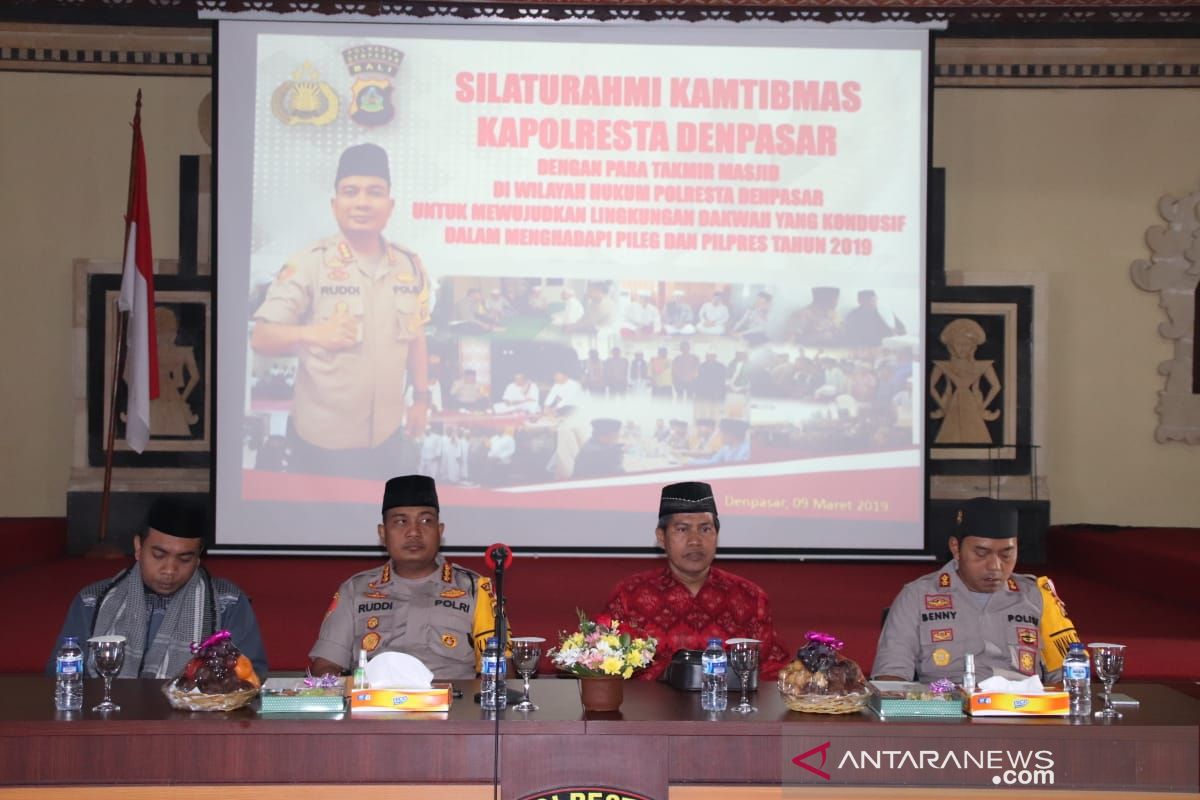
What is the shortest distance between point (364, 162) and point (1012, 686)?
4.23 meters

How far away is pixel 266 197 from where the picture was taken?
5.71 m

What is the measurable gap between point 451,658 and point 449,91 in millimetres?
3351

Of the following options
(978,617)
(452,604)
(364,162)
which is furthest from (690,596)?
(364,162)

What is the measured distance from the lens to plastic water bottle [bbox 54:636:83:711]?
2.40 metres

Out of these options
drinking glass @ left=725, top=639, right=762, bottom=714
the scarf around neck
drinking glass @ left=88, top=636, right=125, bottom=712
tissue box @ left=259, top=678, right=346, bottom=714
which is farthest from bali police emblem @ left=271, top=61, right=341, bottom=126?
drinking glass @ left=725, top=639, right=762, bottom=714

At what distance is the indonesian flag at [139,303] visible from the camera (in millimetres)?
5824

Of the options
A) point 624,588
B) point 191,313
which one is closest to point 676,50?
point 191,313

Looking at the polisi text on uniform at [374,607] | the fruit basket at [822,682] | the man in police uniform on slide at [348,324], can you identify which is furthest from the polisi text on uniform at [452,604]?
the man in police uniform on slide at [348,324]

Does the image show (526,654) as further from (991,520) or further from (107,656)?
(991,520)

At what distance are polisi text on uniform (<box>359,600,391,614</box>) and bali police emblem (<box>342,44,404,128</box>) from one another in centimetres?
318

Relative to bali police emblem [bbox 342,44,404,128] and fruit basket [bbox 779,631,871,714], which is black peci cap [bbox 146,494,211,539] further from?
bali police emblem [bbox 342,44,404,128]

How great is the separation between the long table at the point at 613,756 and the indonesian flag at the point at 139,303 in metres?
3.79

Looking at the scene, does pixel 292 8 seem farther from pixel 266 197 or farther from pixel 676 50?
pixel 676 50

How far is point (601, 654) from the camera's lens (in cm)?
241
